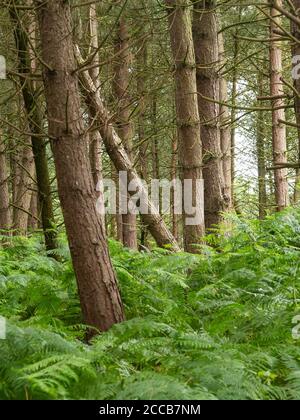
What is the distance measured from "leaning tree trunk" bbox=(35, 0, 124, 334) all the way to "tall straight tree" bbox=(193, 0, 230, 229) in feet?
12.5

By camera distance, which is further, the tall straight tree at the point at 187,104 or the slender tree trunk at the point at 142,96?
the tall straight tree at the point at 187,104

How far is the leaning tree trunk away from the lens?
4523 mm

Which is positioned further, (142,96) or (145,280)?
(142,96)

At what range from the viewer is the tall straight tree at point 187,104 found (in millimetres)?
7645

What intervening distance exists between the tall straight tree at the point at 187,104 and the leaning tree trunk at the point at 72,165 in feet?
10.6

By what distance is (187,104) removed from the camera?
7.69m

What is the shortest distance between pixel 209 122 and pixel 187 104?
Answer: 29.1 inches

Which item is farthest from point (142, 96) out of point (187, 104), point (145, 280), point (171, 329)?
point (171, 329)

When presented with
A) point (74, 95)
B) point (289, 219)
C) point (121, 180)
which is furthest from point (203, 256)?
point (74, 95)

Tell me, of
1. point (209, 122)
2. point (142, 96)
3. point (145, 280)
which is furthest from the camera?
point (209, 122)

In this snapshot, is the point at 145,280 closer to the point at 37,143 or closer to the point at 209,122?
the point at 37,143

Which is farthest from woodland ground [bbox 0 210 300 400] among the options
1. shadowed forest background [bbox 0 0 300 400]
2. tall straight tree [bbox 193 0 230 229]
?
tall straight tree [bbox 193 0 230 229]

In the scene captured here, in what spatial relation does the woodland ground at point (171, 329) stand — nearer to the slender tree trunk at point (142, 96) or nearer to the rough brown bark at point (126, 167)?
the rough brown bark at point (126, 167)

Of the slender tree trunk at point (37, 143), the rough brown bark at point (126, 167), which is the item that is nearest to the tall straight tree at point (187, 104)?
the rough brown bark at point (126, 167)
